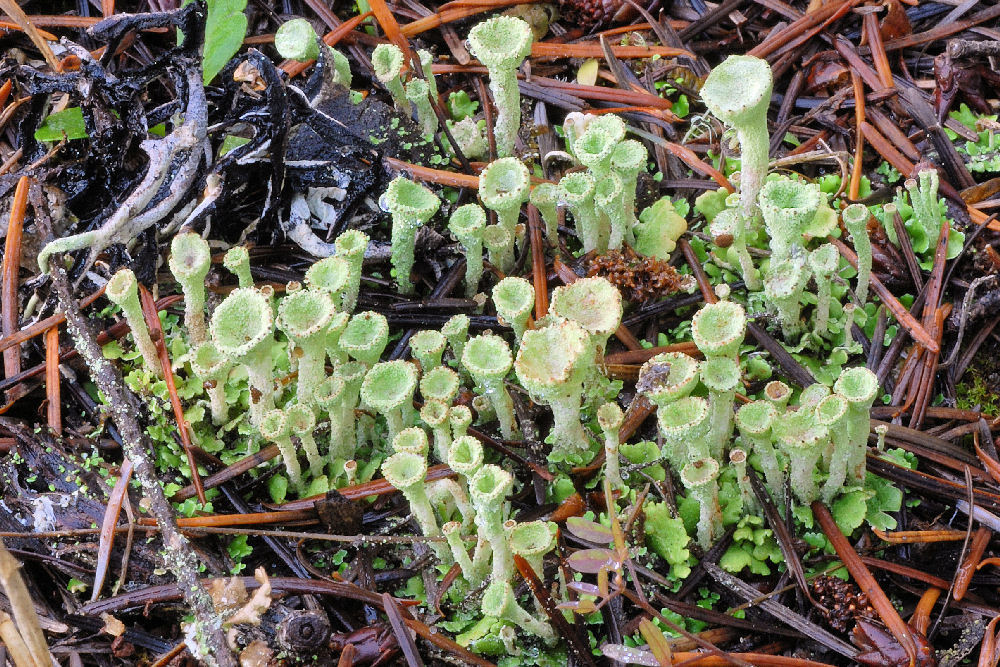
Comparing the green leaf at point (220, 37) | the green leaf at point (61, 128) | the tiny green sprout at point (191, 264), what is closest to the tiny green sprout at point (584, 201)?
the tiny green sprout at point (191, 264)

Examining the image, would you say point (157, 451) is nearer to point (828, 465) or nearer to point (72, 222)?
point (72, 222)

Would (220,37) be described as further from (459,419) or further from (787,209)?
(787,209)

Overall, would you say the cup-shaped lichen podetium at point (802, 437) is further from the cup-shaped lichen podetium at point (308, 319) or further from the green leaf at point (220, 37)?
the green leaf at point (220, 37)

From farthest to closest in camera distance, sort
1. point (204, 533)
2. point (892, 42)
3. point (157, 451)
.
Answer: point (892, 42) < point (157, 451) < point (204, 533)

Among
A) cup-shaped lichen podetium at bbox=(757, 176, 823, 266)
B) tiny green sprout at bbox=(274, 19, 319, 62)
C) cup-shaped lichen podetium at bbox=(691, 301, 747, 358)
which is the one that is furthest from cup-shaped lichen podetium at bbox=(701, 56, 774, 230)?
tiny green sprout at bbox=(274, 19, 319, 62)

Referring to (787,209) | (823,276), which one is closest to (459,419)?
(787,209)

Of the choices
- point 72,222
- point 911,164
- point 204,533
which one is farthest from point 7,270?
point 911,164
